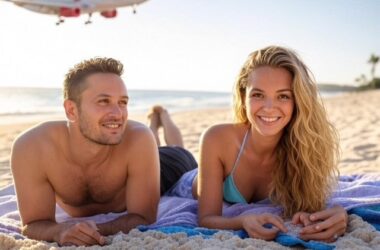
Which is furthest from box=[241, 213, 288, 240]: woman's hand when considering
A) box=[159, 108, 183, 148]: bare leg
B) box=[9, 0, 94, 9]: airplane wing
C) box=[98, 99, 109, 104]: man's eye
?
box=[9, 0, 94, 9]: airplane wing

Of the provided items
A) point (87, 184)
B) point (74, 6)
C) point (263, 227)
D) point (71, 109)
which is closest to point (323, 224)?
point (263, 227)

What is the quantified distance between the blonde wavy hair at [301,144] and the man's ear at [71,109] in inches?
39.8

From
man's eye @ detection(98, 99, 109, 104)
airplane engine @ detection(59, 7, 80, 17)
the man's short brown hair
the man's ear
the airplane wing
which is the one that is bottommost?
the man's ear

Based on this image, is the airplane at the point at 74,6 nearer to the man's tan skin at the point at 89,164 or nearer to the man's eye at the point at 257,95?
the man's tan skin at the point at 89,164

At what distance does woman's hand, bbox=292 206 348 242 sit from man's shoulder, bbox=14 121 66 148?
1530 mm

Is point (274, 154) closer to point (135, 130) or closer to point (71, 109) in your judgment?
point (135, 130)

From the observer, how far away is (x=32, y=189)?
2.79 m

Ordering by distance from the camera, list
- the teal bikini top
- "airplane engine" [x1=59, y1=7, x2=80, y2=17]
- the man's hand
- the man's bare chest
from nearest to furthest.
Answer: the man's hand
the man's bare chest
the teal bikini top
"airplane engine" [x1=59, y1=7, x2=80, y2=17]

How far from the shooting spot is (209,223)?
2.82m

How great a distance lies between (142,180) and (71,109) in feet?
2.00

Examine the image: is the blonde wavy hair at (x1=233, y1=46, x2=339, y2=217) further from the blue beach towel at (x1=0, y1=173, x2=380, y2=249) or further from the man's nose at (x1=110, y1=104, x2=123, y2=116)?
the man's nose at (x1=110, y1=104, x2=123, y2=116)

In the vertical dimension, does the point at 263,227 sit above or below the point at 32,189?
below

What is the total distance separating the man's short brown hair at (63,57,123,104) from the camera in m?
2.82

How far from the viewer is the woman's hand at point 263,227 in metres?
2.51
